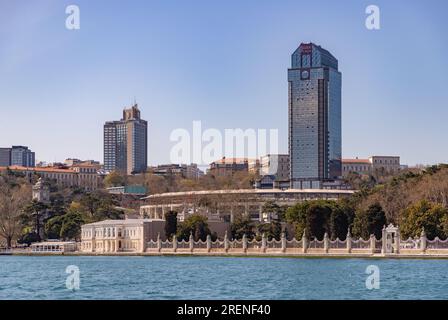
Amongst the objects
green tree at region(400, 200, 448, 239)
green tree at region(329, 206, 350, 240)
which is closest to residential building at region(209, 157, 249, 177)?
green tree at region(329, 206, 350, 240)

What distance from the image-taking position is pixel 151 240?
103 metres

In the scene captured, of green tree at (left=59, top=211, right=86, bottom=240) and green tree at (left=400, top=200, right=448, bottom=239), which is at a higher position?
green tree at (left=400, top=200, right=448, bottom=239)

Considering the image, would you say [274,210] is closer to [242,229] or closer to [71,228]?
[242,229]

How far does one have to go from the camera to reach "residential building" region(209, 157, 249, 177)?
17488 cm

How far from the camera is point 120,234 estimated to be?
107125mm

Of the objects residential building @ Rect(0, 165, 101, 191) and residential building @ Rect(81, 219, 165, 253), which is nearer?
residential building @ Rect(81, 219, 165, 253)

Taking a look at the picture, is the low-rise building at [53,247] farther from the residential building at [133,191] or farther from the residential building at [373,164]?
the residential building at [373,164]

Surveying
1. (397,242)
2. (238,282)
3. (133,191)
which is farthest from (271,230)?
(133,191)

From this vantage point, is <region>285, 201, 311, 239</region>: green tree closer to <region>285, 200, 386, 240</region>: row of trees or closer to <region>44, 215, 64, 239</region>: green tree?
<region>285, 200, 386, 240</region>: row of trees

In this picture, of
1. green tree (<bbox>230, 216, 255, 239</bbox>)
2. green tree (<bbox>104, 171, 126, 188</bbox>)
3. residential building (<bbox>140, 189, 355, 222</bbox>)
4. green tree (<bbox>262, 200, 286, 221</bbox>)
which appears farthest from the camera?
green tree (<bbox>104, 171, 126, 188</bbox>)

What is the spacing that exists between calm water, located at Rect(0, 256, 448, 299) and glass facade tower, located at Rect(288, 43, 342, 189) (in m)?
104

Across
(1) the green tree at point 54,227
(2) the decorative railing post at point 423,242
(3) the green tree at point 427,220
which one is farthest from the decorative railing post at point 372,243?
(1) the green tree at point 54,227

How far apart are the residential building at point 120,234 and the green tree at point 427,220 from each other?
30.3m

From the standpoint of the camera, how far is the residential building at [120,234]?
4090 inches
